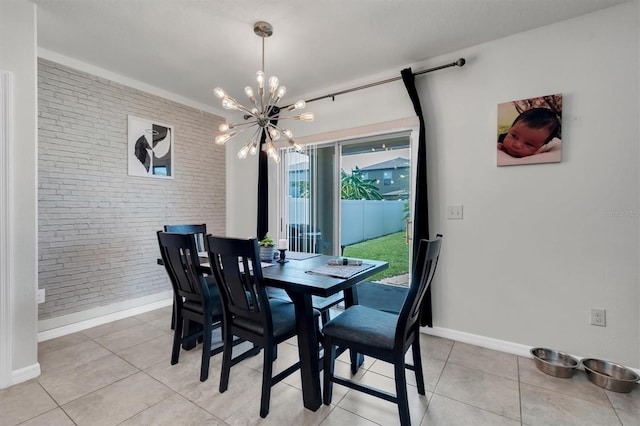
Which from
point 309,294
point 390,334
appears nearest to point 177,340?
point 309,294

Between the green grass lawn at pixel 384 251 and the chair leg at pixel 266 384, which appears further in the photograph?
the green grass lawn at pixel 384 251

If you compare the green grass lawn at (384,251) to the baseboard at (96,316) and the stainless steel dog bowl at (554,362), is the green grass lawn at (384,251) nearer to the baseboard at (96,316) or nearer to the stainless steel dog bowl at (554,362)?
the stainless steel dog bowl at (554,362)

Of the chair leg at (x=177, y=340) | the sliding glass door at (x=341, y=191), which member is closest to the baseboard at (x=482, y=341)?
the sliding glass door at (x=341, y=191)

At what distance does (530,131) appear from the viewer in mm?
2357

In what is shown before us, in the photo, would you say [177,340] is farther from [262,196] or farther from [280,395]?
[262,196]

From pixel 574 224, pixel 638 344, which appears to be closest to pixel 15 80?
pixel 574 224

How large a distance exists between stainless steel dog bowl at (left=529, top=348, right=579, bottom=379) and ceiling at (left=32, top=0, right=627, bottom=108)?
254cm

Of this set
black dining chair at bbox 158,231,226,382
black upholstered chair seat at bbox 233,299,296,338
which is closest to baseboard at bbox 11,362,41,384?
black dining chair at bbox 158,231,226,382

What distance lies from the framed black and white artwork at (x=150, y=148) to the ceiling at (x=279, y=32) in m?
0.55

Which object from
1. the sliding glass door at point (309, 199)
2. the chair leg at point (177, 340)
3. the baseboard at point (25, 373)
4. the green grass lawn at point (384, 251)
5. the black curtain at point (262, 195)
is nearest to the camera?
the baseboard at point (25, 373)

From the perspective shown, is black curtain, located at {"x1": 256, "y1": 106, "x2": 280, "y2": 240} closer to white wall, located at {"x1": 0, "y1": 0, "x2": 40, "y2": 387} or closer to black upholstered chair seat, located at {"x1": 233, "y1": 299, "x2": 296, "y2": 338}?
black upholstered chair seat, located at {"x1": 233, "y1": 299, "x2": 296, "y2": 338}

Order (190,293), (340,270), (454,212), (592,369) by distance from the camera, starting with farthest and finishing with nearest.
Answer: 1. (454,212)
2. (190,293)
3. (592,369)
4. (340,270)

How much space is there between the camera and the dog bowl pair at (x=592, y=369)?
1914 mm

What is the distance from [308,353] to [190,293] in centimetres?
104
